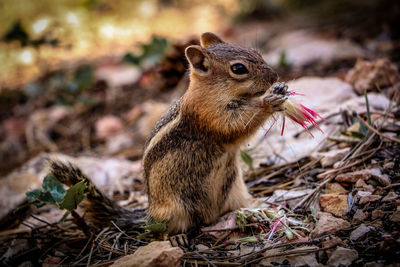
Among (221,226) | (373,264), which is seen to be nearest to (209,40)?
(221,226)

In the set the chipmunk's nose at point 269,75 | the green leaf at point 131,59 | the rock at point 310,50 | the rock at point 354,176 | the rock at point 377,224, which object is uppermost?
the green leaf at point 131,59

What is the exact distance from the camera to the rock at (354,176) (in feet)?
7.16

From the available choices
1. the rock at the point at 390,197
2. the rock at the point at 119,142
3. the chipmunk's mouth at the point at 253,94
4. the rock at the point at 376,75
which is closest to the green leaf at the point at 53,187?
the chipmunk's mouth at the point at 253,94

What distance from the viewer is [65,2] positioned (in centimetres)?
792

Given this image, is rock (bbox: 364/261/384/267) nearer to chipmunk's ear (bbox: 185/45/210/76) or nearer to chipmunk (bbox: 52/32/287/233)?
chipmunk (bbox: 52/32/287/233)

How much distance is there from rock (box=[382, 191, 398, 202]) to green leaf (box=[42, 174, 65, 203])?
204 cm

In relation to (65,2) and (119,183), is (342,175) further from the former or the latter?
(65,2)

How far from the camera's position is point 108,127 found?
4.92 m

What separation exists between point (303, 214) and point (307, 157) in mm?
733

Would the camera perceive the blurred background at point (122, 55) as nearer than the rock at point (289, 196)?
No

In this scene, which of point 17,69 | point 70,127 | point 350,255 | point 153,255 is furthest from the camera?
point 17,69

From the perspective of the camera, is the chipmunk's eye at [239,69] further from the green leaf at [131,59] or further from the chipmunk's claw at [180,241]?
the green leaf at [131,59]

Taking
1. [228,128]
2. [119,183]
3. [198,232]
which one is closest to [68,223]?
[119,183]

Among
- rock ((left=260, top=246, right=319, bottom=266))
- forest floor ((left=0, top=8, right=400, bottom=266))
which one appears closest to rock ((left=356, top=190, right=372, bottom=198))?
forest floor ((left=0, top=8, right=400, bottom=266))
